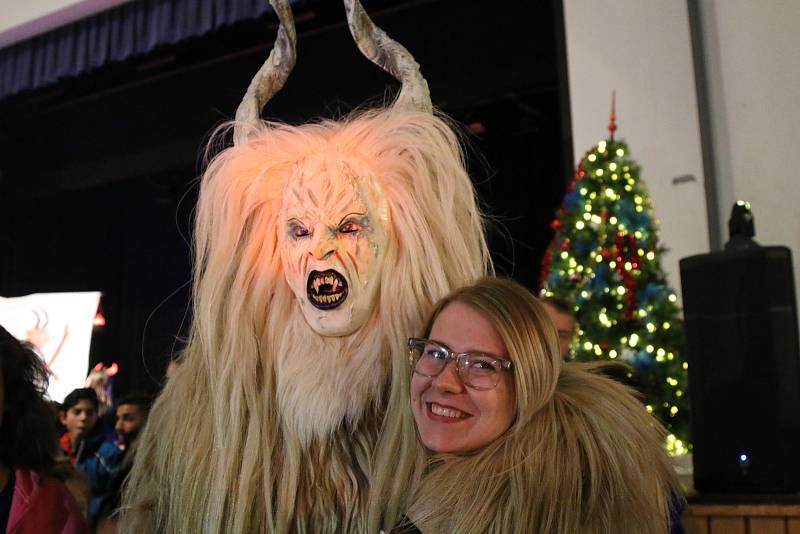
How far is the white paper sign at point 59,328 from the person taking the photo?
5.47 metres

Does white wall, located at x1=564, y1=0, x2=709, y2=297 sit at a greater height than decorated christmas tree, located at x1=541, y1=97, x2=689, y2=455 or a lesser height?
greater

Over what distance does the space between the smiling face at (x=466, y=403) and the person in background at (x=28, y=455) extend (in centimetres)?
94

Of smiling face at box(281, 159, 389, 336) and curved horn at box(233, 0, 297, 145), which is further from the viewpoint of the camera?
curved horn at box(233, 0, 297, 145)

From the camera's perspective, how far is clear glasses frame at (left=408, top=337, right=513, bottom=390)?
1.28m

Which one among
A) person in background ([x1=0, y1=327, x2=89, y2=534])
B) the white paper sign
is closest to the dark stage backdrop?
the white paper sign

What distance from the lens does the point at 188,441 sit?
1.67 metres

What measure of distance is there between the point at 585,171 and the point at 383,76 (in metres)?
2.30

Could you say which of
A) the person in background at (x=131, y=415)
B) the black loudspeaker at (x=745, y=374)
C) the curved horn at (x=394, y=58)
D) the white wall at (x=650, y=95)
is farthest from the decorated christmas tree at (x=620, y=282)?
the curved horn at (x=394, y=58)

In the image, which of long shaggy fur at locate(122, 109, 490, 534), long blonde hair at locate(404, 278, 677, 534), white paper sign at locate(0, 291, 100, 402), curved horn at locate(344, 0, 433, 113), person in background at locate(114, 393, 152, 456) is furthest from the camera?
white paper sign at locate(0, 291, 100, 402)

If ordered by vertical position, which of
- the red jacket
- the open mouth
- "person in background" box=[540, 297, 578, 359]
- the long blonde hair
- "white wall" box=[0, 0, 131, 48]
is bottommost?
the red jacket

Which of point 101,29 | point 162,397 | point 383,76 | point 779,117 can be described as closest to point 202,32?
point 101,29

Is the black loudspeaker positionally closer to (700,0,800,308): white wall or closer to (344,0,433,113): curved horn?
(700,0,800,308): white wall

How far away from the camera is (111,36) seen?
531 cm

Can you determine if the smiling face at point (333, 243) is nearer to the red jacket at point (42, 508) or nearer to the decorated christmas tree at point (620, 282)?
the red jacket at point (42, 508)
